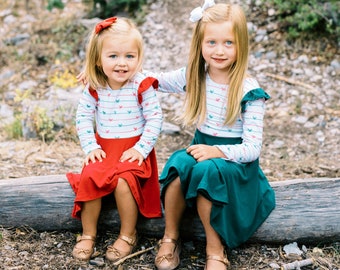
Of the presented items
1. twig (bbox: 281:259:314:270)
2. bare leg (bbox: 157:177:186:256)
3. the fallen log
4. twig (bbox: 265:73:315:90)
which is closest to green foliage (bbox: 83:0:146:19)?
twig (bbox: 265:73:315:90)

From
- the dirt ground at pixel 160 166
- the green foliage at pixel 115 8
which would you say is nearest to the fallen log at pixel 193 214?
the dirt ground at pixel 160 166

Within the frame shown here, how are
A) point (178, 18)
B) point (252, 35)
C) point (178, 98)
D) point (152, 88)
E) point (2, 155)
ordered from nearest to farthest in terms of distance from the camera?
1. point (152, 88)
2. point (2, 155)
3. point (178, 98)
4. point (252, 35)
5. point (178, 18)

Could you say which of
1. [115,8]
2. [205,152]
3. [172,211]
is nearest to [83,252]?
[172,211]

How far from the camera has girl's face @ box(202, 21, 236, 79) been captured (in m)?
2.86

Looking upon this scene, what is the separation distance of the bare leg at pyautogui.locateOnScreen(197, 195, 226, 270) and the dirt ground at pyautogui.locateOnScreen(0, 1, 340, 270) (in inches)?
6.3

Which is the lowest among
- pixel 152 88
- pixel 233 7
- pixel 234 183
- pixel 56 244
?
pixel 56 244

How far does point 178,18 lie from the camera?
694 cm

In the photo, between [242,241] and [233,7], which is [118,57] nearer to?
[233,7]

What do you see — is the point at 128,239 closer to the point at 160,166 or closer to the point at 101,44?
the point at 101,44

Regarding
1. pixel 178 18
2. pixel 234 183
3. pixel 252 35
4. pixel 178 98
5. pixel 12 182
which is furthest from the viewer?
pixel 178 18

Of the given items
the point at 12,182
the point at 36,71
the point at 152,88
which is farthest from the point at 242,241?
the point at 36,71

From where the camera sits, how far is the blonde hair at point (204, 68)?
2863 mm

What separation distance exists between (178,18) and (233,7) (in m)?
4.14

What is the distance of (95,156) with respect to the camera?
3084 mm
